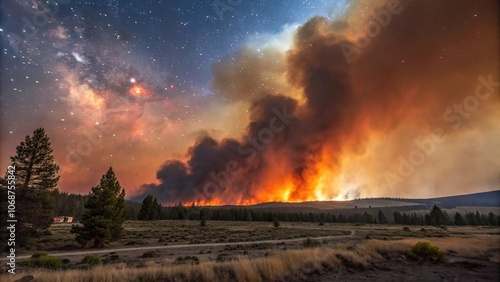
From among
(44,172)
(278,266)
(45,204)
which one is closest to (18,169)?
(44,172)

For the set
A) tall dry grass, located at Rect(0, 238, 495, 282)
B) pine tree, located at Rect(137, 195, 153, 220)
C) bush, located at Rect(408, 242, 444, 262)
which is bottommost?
pine tree, located at Rect(137, 195, 153, 220)

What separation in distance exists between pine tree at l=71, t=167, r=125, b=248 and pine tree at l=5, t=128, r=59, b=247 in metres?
5.37

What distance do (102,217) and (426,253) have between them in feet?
115

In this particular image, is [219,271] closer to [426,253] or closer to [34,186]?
[426,253]

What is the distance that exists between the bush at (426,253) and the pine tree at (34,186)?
33.1 meters

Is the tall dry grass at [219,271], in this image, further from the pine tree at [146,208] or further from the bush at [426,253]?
the pine tree at [146,208]

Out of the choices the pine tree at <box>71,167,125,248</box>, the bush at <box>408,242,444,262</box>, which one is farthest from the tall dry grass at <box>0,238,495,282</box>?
the pine tree at <box>71,167,125,248</box>

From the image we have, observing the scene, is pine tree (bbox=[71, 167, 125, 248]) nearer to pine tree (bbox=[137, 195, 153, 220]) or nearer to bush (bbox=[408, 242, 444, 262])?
bush (bbox=[408, 242, 444, 262])

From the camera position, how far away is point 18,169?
23891 mm

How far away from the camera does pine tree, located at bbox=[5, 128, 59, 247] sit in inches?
915

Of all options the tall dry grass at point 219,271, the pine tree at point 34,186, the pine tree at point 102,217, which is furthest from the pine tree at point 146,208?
the tall dry grass at point 219,271

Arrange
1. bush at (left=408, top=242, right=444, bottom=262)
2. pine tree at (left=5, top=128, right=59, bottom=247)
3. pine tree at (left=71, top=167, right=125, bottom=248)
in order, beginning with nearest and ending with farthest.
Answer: bush at (left=408, top=242, right=444, bottom=262)
pine tree at (left=5, top=128, right=59, bottom=247)
pine tree at (left=71, top=167, right=125, bottom=248)

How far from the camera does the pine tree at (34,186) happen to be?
23234 mm

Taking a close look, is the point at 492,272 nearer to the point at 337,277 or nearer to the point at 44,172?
the point at 337,277
